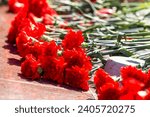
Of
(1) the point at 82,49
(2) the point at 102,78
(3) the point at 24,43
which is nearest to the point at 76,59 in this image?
(1) the point at 82,49

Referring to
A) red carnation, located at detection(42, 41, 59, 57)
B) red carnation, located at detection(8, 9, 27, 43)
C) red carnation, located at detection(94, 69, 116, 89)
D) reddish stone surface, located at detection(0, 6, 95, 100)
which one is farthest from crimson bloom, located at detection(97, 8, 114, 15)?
red carnation, located at detection(94, 69, 116, 89)

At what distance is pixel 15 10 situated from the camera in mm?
6027

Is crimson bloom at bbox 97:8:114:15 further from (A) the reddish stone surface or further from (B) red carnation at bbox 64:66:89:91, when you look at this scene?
(B) red carnation at bbox 64:66:89:91

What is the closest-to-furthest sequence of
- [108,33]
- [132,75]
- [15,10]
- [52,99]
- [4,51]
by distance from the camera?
[132,75] → [52,99] → [4,51] → [108,33] → [15,10]

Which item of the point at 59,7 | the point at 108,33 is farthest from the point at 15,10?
the point at 108,33

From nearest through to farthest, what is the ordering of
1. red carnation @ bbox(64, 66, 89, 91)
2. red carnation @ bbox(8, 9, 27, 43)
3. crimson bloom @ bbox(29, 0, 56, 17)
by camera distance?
red carnation @ bbox(64, 66, 89, 91) → red carnation @ bbox(8, 9, 27, 43) → crimson bloom @ bbox(29, 0, 56, 17)

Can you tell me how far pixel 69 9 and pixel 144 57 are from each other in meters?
2.31

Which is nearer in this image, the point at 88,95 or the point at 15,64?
the point at 88,95

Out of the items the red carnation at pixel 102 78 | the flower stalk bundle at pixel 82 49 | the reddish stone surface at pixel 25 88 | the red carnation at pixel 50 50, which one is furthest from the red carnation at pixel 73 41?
the red carnation at pixel 102 78

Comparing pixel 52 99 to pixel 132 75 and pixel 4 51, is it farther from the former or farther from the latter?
pixel 4 51

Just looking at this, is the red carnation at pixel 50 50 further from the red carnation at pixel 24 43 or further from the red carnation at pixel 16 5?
the red carnation at pixel 16 5

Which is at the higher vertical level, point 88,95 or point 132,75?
point 132,75

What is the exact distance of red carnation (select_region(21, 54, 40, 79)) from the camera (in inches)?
135

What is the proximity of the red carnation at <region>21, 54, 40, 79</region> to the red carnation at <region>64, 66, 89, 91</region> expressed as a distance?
179mm
